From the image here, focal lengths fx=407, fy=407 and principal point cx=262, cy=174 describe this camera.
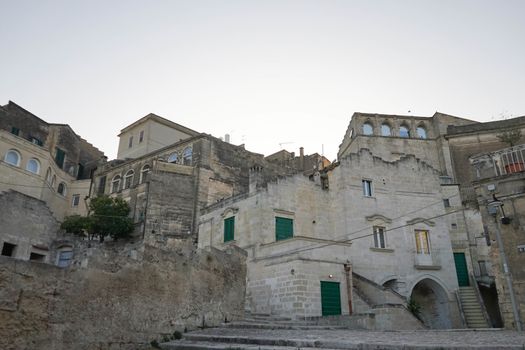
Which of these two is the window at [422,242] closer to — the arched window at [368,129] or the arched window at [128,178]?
the arched window at [368,129]

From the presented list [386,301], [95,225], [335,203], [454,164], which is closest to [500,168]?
Answer: [386,301]

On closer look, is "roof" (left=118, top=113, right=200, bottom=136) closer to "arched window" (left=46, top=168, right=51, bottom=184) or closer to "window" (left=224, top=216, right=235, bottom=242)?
"arched window" (left=46, top=168, right=51, bottom=184)

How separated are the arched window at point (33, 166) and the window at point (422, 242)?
95.5ft

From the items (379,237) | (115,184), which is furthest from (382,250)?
(115,184)

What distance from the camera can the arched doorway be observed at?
23.2m

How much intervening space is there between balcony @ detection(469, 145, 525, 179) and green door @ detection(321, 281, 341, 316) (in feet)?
25.7

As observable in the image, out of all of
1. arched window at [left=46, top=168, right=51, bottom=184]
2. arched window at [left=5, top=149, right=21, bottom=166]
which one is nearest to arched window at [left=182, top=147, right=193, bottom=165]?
arched window at [left=46, top=168, right=51, bottom=184]

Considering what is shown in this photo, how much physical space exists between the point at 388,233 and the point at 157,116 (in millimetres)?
27307

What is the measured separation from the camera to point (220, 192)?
34.2 meters

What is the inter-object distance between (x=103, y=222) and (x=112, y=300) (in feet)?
82.0

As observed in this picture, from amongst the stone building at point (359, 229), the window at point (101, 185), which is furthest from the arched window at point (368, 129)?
the window at point (101, 185)

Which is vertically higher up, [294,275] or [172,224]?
[172,224]

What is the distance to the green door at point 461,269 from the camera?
25.0m

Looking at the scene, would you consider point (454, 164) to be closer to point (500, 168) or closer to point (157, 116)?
point (500, 168)
